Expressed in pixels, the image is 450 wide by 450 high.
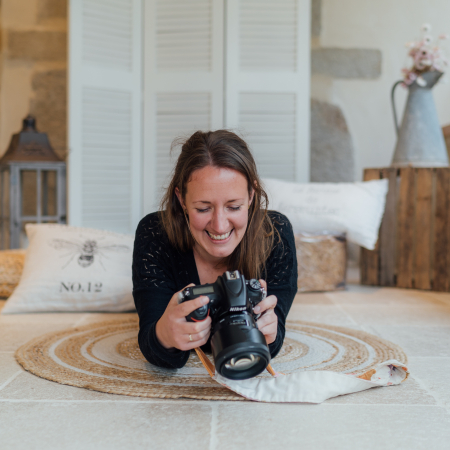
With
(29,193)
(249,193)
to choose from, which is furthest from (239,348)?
(29,193)

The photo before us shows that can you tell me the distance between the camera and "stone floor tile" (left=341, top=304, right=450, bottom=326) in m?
1.72

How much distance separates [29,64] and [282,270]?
106 inches

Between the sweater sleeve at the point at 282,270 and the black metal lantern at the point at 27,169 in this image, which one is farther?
the black metal lantern at the point at 27,169

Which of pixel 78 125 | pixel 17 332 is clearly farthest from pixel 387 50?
pixel 17 332

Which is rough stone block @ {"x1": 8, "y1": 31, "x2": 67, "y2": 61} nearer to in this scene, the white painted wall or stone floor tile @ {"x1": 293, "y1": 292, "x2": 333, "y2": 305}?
the white painted wall

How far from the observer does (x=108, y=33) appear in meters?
2.76

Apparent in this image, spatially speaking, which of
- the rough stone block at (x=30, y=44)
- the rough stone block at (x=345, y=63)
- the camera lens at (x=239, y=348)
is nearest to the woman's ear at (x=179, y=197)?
the camera lens at (x=239, y=348)

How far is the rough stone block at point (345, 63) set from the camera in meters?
3.26

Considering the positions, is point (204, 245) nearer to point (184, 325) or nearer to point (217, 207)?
point (217, 207)

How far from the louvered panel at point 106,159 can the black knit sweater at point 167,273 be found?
1.55m

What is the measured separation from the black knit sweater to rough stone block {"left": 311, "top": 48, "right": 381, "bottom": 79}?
89.3 inches

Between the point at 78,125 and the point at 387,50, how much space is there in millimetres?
2006

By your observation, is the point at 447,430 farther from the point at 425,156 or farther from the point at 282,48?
the point at 282,48

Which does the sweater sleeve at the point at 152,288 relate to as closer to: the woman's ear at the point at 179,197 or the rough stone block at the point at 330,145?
the woman's ear at the point at 179,197
